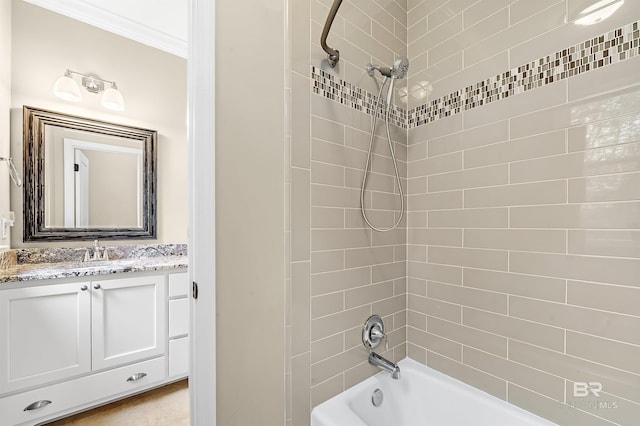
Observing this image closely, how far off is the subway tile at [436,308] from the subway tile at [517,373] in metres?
0.15

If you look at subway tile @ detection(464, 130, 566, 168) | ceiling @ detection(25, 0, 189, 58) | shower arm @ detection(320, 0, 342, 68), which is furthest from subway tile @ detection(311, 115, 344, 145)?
ceiling @ detection(25, 0, 189, 58)

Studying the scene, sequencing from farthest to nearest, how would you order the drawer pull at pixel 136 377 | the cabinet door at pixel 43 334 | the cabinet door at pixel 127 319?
1. the drawer pull at pixel 136 377
2. the cabinet door at pixel 127 319
3. the cabinet door at pixel 43 334

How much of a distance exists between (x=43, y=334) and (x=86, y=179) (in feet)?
3.83

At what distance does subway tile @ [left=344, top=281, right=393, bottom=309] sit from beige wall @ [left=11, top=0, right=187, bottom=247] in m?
2.02

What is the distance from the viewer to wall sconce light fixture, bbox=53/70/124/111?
204 centimetres

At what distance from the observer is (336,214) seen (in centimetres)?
119

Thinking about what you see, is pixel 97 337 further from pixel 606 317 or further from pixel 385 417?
pixel 606 317

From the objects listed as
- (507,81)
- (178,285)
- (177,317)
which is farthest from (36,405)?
(507,81)

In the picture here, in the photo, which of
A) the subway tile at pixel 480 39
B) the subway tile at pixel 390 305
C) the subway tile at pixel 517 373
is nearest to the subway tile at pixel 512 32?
the subway tile at pixel 480 39

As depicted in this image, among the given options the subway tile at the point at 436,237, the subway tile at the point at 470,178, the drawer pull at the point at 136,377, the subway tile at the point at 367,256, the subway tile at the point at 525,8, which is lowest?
the drawer pull at the point at 136,377

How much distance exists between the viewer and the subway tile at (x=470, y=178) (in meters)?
1.18

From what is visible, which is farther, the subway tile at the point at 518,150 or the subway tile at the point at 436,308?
the subway tile at the point at 436,308

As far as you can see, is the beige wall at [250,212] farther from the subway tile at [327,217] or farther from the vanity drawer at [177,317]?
the vanity drawer at [177,317]

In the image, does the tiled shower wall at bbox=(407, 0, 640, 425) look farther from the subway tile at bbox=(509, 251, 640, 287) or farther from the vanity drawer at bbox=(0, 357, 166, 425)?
the vanity drawer at bbox=(0, 357, 166, 425)
